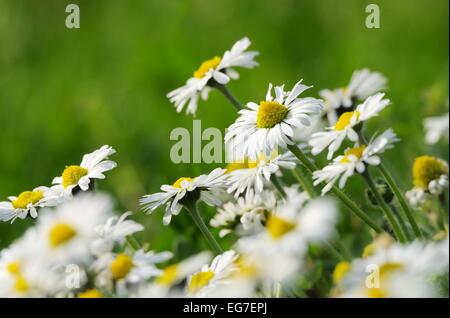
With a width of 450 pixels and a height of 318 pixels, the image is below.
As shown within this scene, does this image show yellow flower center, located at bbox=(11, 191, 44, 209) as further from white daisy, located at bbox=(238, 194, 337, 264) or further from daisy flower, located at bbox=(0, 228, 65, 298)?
white daisy, located at bbox=(238, 194, 337, 264)

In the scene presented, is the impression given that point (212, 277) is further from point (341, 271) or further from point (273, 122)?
point (273, 122)

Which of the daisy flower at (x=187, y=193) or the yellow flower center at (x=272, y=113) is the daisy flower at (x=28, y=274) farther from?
the yellow flower center at (x=272, y=113)

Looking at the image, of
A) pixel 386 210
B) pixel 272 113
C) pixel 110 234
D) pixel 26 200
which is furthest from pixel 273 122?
pixel 26 200

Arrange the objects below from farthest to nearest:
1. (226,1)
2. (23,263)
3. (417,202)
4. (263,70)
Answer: (226,1) < (263,70) < (417,202) < (23,263)

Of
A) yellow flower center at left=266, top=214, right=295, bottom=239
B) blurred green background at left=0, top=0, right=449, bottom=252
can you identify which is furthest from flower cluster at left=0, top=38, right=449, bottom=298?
blurred green background at left=0, top=0, right=449, bottom=252
